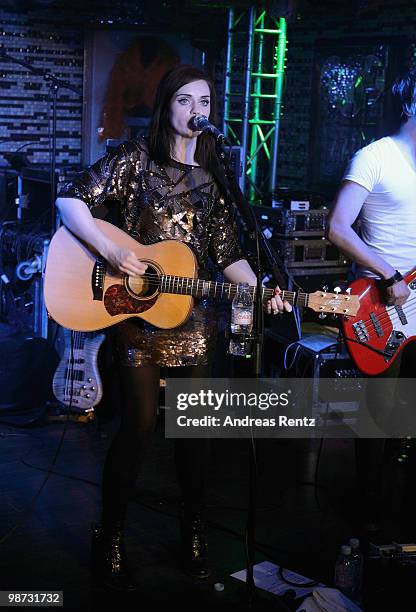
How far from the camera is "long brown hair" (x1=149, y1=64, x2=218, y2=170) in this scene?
383 cm

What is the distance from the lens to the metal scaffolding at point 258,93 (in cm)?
939

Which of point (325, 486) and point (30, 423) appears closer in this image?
point (325, 486)

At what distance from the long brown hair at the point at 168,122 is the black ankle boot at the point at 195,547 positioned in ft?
5.23

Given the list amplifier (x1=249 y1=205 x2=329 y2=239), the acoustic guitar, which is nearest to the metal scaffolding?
amplifier (x1=249 y1=205 x2=329 y2=239)

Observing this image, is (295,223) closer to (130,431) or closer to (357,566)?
(357,566)

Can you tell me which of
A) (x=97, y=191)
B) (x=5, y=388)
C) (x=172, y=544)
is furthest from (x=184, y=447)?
(x=5, y=388)

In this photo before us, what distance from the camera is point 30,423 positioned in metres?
6.17

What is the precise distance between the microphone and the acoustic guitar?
0.50 metres

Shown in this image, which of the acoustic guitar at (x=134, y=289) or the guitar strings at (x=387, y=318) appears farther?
the guitar strings at (x=387, y=318)

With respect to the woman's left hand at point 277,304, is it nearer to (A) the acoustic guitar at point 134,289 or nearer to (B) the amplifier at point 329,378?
(A) the acoustic guitar at point 134,289

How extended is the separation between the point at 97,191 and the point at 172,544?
178 cm

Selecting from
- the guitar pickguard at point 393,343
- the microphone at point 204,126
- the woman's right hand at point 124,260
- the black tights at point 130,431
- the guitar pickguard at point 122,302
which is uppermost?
the microphone at point 204,126

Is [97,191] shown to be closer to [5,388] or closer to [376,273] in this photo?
[376,273]

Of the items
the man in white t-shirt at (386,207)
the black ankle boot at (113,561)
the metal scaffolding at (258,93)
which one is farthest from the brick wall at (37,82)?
the black ankle boot at (113,561)
